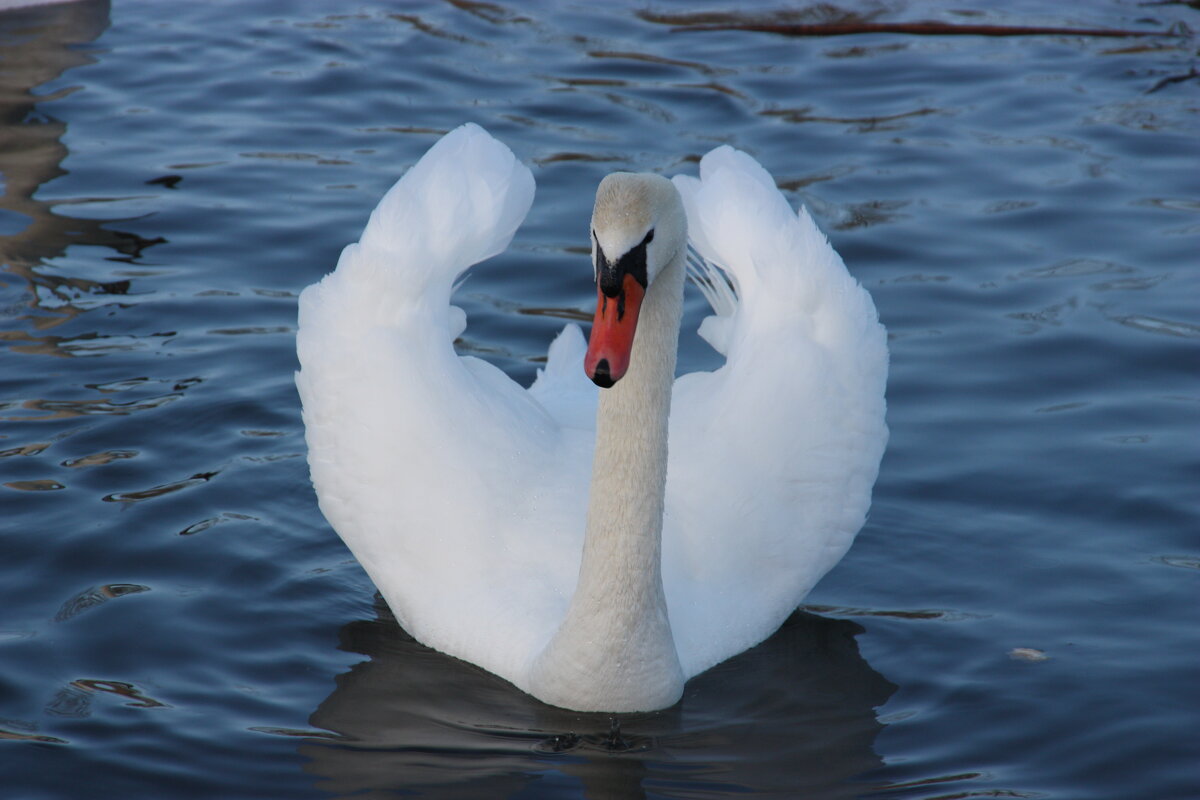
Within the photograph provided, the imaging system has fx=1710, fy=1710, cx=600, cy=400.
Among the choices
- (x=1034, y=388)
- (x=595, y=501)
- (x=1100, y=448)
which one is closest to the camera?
(x=595, y=501)

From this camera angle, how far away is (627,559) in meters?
5.21

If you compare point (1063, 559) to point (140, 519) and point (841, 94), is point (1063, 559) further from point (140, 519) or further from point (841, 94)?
point (841, 94)

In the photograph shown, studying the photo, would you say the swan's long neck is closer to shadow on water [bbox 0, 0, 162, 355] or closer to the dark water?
the dark water

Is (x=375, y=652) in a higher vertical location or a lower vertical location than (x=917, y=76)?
lower

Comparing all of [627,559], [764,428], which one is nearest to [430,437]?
A: [627,559]

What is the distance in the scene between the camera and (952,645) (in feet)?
19.6

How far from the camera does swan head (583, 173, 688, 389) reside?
4555 mm

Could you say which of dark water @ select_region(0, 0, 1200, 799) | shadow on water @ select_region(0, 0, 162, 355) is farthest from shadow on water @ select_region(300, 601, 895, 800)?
shadow on water @ select_region(0, 0, 162, 355)

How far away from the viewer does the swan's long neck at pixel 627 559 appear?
511 cm

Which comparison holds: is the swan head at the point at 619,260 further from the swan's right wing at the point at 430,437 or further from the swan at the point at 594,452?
the swan's right wing at the point at 430,437

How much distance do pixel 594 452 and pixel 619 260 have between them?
108cm

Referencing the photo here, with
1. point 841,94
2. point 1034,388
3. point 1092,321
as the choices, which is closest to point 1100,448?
point 1034,388

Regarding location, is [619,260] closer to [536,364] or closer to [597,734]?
[597,734]

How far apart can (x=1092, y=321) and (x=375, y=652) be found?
433 centimetres
